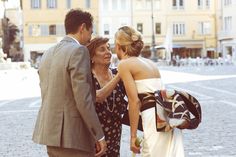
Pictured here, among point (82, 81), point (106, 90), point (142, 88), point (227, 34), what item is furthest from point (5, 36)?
point (82, 81)

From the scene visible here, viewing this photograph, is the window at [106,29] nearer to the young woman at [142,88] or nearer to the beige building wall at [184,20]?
the beige building wall at [184,20]

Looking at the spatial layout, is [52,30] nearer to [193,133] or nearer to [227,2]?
[227,2]

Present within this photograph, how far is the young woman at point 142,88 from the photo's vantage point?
479 centimetres

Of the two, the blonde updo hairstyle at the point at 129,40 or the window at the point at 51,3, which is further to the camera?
the window at the point at 51,3

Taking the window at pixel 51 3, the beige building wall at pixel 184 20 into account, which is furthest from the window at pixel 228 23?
the window at pixel 51 3

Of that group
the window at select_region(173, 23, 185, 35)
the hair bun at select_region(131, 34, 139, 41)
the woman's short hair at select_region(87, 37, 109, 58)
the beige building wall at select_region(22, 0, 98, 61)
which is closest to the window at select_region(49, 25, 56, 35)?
the beige building wall at select_region(22, 0, 98, 61)

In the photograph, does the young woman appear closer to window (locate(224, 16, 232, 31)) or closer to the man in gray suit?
the man in gray suit

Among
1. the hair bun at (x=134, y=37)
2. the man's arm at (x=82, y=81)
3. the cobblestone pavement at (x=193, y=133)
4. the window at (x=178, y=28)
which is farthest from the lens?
the window at (x=178, y=28)

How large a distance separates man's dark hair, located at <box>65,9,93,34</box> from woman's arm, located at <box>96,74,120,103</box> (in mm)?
536

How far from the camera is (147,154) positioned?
485 centimetres

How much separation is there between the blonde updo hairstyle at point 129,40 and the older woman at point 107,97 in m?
0.30

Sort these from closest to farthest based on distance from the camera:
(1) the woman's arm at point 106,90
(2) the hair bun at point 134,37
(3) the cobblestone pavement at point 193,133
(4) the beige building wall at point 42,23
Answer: (2) the hair bun at point 134,37 → (1) the woman's arm at point 106,90 → (3) the cobblestone pavement at point 193,133 → (4) the beige building wall at point 42,23

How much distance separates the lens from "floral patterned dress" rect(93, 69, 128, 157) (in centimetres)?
513

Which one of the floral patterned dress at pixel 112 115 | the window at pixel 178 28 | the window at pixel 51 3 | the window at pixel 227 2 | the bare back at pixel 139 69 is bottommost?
the floral patterned dress at pixel 112 115
